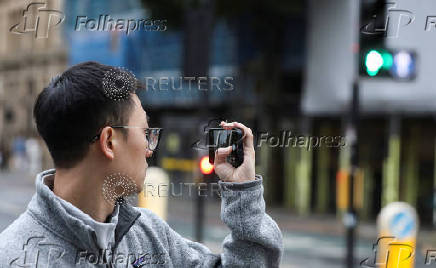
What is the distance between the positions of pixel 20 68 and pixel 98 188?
41460mm

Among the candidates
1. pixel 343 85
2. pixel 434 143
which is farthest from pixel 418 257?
pixel 343 85

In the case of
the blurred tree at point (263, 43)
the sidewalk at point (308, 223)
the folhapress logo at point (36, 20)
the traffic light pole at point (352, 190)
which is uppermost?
the blurred tree at point (263, 43)

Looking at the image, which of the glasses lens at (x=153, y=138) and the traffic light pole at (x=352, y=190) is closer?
the glasses lens at (x=153, y=138)

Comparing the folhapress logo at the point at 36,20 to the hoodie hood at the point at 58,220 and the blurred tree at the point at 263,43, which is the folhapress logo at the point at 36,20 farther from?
the blurred tree at the point at 263,43

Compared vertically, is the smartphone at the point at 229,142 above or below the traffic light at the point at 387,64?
below

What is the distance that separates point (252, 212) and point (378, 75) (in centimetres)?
718

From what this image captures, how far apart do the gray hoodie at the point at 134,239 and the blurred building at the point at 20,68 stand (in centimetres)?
3559

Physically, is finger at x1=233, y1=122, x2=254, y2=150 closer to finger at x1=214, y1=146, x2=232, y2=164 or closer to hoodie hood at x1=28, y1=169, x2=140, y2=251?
finger at x1=214, y1=146, x2=232, y2=164

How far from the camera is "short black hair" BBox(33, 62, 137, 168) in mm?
2023

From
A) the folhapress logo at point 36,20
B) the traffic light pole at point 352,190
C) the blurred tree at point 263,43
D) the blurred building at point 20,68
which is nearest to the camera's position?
the folhapress logo at point 36,20

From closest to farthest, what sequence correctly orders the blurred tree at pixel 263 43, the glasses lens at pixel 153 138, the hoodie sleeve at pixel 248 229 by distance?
1. the hoodie sleeve at pixel 248 229
2. the glasses lens at pixel 153 138
3. the blurred tree at pixel 263 43

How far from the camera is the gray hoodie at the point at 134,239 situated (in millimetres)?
1990

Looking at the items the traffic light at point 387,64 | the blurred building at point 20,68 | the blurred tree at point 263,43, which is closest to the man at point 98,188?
the traffic light at point 387,64

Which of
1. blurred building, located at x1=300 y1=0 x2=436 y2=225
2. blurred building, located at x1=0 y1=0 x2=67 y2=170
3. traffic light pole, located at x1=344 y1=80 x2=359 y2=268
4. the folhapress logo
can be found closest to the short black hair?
the folhapress logo
